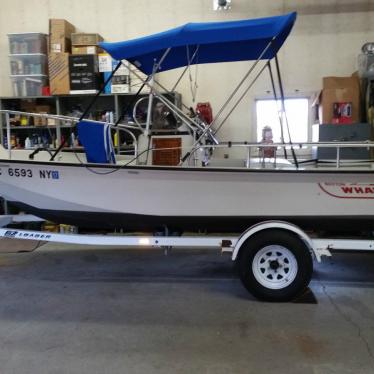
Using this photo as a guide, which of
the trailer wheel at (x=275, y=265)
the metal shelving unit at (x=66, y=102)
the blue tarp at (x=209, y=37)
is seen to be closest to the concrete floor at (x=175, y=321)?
the trailer wheel at (x=275, y=265)

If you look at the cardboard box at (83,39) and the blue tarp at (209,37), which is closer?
the blue tarp at (209,37)

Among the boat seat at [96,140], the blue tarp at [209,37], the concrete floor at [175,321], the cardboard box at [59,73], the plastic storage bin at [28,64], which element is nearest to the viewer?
the concrete floor at [175,321]

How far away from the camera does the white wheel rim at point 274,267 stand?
3.22m

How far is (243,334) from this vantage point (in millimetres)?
2756

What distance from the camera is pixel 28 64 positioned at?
19.7 feet

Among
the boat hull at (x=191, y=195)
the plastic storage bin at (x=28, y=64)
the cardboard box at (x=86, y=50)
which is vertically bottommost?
the boat hull at (x=191, y=195)

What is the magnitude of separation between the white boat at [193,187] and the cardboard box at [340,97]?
2.04 m

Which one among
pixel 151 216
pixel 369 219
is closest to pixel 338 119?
pixel 369 219

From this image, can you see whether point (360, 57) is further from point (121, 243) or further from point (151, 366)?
point (151, 366)

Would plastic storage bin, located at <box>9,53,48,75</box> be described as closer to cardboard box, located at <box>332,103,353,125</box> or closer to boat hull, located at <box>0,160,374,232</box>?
boat hull, located at <box>0,160,374,232</box>

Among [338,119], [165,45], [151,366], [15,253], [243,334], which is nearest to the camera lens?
[151,366]

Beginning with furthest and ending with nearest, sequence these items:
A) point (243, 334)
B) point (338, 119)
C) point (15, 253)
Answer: point (338, 119) → point (15, 253) → point (243, 334)

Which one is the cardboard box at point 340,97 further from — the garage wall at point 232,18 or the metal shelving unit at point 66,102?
the metal shelving unit at point 66,102

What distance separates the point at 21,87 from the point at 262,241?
15.2 ft
